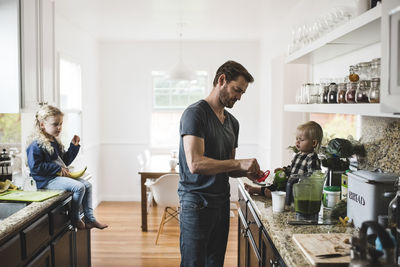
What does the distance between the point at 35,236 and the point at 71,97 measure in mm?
3367

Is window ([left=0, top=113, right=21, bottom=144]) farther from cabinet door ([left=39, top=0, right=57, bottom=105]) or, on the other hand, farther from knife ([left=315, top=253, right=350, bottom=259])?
knife ([left=315, top=253, right=350, bottom=259])

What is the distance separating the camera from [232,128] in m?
2.33

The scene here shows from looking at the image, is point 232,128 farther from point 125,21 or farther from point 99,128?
point 99,128

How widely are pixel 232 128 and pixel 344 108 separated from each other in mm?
695

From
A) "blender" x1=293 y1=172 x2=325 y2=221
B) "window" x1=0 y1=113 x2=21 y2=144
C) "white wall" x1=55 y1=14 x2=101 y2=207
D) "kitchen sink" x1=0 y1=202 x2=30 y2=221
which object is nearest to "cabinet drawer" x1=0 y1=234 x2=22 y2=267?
"kitchen sink" x1=0 y1=202 x2=30 y2=221

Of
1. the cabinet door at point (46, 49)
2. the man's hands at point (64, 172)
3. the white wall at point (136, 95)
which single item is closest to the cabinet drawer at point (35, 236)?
the man's hands at point (64, 172)

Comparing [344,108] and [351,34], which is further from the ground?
[351,34]

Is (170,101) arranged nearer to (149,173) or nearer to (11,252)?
(149,173)

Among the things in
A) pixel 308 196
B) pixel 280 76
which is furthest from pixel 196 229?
pixel 280 76

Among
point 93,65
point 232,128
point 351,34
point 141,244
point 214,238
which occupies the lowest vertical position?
point 141,244

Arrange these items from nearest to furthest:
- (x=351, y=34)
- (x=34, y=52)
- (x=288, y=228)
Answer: (x=288, y=228) → (x=351, y=34) → (x=34, y=52)

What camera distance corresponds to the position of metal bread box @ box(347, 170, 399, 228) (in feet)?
5.39

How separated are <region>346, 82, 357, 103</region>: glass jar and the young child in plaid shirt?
60 centimetres

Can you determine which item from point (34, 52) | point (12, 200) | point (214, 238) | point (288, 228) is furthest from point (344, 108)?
point (34, 52)
